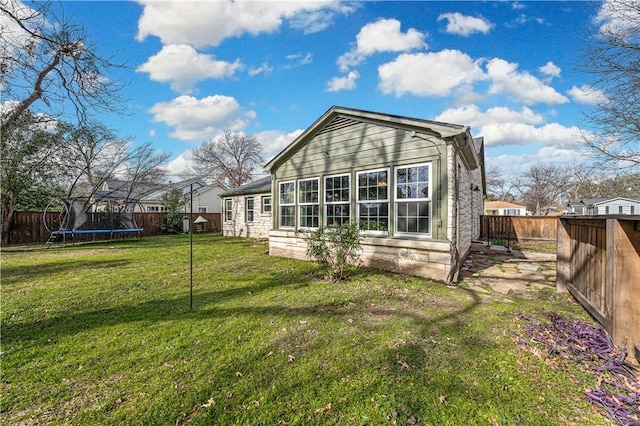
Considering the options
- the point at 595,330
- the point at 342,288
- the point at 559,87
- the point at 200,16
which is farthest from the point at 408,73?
the point at 595,330

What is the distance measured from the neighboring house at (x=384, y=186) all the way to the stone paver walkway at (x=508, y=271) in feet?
1.74

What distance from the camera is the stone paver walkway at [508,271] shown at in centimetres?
538

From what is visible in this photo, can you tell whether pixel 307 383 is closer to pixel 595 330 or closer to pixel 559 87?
→ pixel 595 330

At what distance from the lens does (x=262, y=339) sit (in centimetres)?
317

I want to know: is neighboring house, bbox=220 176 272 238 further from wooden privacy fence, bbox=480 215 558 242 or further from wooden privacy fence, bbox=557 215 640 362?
wooden privacy fence, bbox=557 215 640 362

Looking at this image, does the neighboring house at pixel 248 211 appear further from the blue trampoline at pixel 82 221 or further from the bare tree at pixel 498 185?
the bare tree at pixel 498 185

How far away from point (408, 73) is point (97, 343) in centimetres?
1311

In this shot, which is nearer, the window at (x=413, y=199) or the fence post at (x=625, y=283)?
the fence post at (x=625, y=283)

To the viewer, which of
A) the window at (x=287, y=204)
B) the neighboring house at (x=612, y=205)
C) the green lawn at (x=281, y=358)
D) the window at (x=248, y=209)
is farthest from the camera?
the neighboring house at (x=612, y=205)

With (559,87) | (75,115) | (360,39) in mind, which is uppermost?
(360,39)

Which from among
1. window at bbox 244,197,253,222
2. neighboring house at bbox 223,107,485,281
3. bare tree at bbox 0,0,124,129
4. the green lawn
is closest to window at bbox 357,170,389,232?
neighboring house at bbox 223,107,485,281

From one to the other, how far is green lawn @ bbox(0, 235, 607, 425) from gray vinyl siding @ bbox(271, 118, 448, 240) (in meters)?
2.13

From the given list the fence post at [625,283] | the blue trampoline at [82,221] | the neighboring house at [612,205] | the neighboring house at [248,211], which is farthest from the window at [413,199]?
the neighboring house at [612,205]

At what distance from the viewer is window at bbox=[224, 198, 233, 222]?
55.4 ft
